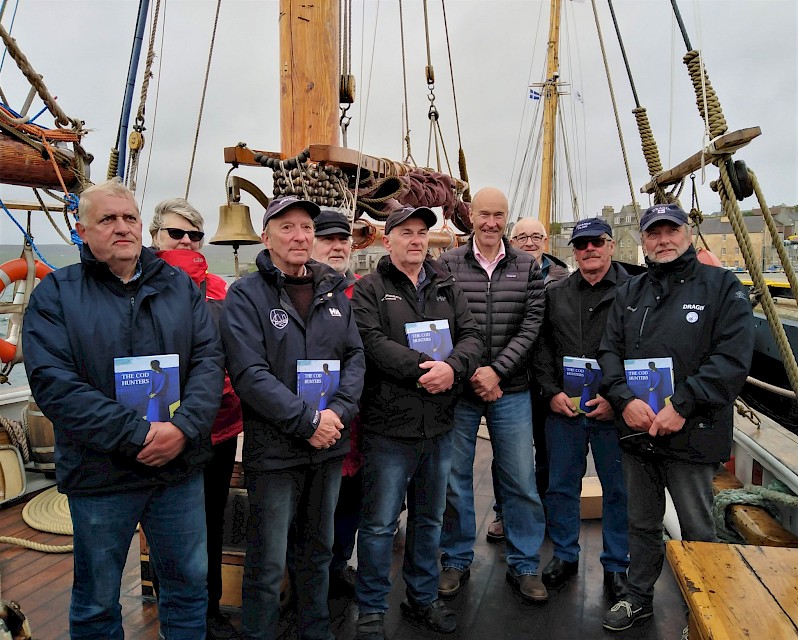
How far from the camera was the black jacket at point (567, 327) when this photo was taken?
8.46 ft

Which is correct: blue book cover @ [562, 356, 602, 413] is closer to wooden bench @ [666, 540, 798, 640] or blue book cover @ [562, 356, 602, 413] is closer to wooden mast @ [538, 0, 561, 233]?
wooden bench @ [666, 540, 798, 640]

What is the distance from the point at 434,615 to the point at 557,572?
70 cm

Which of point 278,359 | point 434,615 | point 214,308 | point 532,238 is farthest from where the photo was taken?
point 532,238

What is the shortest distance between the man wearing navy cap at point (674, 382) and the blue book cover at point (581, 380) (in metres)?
0.20

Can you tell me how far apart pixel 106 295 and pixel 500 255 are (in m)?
1.75

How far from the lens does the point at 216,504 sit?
7.36 feet

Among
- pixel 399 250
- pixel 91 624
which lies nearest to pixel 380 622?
pixel 91 624

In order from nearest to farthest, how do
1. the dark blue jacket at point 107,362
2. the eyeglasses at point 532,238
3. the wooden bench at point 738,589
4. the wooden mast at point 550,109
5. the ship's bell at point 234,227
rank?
the wooden bench at point 738,589 < the dark blue jacket at point 107,362 < the ship's bell at point 234,227 < the eyeglasses at point 532,238 < the wooden mast at point 550,109

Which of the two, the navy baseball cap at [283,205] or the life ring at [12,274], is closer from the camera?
the navy baseball cap at [283,205]

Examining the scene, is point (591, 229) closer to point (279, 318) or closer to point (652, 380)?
point (652, 380)

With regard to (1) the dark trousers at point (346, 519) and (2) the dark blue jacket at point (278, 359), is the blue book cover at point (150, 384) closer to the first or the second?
(2) the dark blue jacket at point (278, 359)

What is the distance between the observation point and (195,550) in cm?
187

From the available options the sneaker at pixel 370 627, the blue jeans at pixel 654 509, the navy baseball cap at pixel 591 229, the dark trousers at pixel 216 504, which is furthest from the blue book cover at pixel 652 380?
the dark trousers at pixel 216 504

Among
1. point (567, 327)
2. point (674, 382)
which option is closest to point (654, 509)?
point (674, 382)
